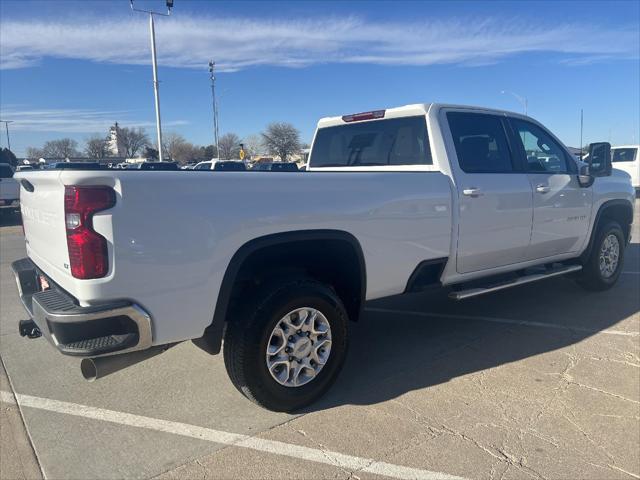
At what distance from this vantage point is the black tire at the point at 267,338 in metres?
3.12

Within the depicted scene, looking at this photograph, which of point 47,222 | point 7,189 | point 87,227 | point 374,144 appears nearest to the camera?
point 87,227

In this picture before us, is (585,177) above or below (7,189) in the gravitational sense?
below

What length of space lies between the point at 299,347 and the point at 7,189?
1568 centimetres

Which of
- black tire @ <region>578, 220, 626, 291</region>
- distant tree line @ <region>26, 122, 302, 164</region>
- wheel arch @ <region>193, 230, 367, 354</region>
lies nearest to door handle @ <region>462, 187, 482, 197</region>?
wheel arch @ <region>193, 230, 367, 354</region>

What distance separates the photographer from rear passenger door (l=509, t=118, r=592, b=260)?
5.02 meters

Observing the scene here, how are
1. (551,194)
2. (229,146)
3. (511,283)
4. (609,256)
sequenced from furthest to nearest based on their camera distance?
(229,146) < (609,256) < (551,194) < (511,283)

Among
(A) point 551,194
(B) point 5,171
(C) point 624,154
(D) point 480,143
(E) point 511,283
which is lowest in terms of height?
(E) point 511,283

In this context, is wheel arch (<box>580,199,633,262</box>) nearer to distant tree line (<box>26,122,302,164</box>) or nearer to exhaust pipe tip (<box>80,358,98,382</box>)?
exhaust pipe tip (<box>80,358,98,382</box>)

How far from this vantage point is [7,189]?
1562cm

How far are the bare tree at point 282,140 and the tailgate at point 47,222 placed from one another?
52.9m

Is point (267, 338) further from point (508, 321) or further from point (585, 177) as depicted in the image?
point (585, 177)

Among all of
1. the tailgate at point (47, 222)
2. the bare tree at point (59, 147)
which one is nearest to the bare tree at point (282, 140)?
the bare tree at point (59, 147)

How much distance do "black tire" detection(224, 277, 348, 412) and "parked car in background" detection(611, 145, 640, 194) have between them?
2009 centimetres

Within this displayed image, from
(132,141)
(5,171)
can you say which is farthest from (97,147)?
(5,171)
